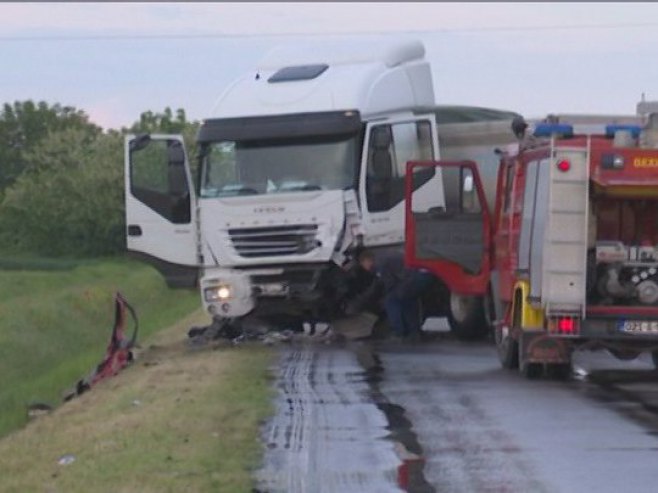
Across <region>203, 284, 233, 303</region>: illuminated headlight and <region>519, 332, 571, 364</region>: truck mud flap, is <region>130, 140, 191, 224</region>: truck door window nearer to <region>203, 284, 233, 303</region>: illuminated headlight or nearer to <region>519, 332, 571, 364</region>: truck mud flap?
<region>203, 284, 233, 303</region>: illuminated headlight

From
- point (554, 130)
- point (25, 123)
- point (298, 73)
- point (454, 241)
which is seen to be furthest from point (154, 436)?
point (25, 123)

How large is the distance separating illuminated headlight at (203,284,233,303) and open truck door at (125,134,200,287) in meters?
0.56

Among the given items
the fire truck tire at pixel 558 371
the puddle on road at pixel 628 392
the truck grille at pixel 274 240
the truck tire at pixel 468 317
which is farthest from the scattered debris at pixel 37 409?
the puddle on road at pixel 628 392

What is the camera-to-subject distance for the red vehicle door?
20.3 meters

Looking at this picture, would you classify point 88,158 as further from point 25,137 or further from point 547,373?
point 547,373

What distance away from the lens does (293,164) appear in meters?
21.5

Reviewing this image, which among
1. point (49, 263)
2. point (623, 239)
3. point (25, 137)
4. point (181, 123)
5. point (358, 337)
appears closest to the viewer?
point (623, 239)

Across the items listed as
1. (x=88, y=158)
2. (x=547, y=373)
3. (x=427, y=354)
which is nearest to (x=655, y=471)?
(x=547, y=373)

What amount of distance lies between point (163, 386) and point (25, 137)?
321 feet

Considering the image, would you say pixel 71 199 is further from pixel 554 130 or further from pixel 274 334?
pixel 554 130

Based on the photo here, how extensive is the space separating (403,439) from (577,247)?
4153mm

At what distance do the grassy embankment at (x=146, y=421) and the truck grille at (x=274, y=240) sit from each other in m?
1.34

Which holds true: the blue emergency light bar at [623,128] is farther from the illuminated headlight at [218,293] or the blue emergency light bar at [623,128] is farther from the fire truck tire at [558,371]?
the illuminated headlight at [218,293]

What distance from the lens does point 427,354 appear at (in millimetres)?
20953
